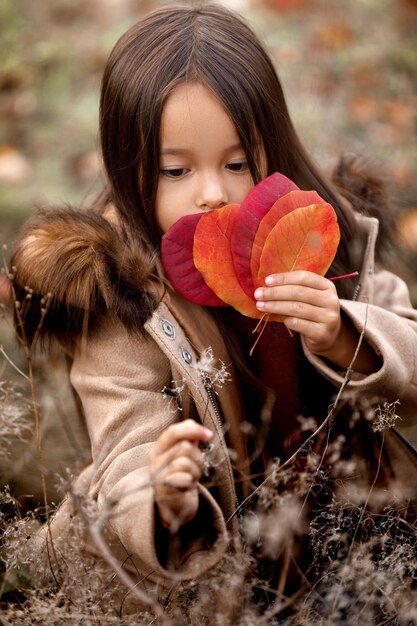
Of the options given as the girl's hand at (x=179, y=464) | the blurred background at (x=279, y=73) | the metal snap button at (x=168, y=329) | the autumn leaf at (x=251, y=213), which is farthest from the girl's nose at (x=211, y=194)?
the blurred background at (x=279, y=73)

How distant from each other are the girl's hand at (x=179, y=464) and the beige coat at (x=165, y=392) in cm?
8

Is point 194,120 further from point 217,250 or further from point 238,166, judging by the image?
point 217,250

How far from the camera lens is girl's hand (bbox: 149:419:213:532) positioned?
103 centimetres

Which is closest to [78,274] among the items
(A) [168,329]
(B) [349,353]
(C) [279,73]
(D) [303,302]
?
(A) [168,329]

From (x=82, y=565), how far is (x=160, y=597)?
0.16 m

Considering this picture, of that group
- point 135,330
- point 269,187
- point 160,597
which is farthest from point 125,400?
point 269,187

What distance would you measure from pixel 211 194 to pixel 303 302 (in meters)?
0.26

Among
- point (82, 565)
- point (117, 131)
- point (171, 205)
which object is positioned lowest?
point (82, 565)

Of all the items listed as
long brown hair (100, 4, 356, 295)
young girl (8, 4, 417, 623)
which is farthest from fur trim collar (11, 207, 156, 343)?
long brown hair (100, 4, 356, 295)

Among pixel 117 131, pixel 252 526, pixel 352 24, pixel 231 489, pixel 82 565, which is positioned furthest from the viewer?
pixel 352 24

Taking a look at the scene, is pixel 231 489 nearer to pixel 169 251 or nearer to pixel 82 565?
pixel 82 565

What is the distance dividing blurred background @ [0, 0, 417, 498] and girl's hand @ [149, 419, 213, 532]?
1.67 meters

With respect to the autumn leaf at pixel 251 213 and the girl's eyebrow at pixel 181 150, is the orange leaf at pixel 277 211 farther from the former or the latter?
the girl's eyebrow at pixel 181 150

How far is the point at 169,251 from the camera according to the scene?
136 centimetres
